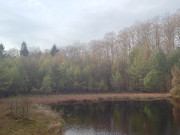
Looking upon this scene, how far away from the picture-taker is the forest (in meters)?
56.3

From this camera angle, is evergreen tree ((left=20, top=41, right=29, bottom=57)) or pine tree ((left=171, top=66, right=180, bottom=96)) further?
evergreen tree ((left=20, top=41, right=29, bottom=57))

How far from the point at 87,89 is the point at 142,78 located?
1942cm

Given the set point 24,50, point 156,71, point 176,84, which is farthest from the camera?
point 24,50

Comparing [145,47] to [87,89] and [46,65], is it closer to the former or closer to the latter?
[87,89]

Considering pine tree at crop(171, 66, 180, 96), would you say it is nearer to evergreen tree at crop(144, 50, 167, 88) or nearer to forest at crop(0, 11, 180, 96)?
forest at crop(0, 11, 180, 96)

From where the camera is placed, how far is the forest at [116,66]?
5628cm

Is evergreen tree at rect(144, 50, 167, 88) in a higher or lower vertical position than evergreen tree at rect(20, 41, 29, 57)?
lower

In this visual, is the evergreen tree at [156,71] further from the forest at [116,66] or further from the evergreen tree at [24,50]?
the evergreen tree at [24,50]

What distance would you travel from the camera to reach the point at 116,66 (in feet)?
223

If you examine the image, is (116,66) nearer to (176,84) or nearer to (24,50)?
(176,84)

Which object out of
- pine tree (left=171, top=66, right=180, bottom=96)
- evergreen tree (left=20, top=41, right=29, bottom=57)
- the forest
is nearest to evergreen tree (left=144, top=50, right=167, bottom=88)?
the forest

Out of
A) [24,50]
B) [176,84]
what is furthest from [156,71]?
[24,50]

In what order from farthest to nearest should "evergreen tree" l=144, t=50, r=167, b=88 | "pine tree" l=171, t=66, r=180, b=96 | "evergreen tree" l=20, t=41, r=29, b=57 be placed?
"evergreen tree" l=20, t=41, r=29, b=57 < "evergreen tree" l=144, t=50, r=167, b=88 < "pine tree" l=171, t=66, r=180, b=96

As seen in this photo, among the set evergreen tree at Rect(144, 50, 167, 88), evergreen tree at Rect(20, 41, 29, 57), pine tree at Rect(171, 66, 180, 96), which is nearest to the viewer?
pine tree at Rect(171, 66, 180, 96)
